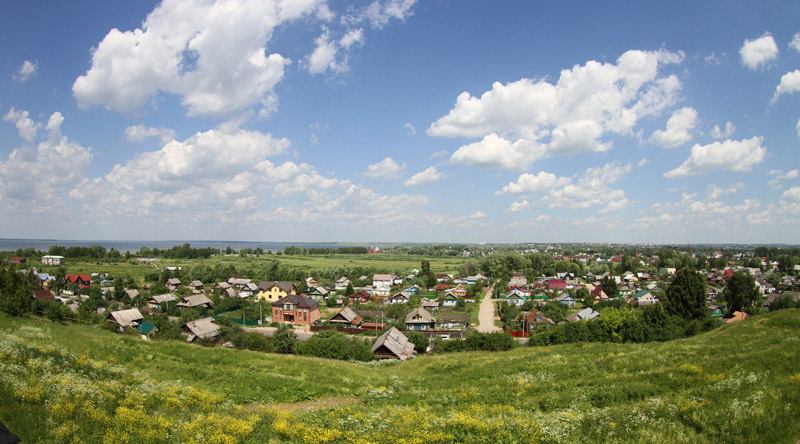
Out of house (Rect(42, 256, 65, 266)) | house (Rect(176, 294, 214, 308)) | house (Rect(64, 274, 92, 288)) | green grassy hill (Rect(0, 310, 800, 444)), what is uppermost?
green grassy hill (Rect(0, 310, 800, 444))

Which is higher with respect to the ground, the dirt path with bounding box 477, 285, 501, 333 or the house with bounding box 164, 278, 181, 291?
the house with bounding box 164, 278, 181, 291

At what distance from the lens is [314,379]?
14.4 meters

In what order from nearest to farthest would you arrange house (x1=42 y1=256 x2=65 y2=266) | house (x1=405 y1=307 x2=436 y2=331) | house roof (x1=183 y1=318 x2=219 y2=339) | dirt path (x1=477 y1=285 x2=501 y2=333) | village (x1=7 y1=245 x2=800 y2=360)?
house roof (x1=183 y1=318 x2=219 y2=339) → village (x1=7 y1=245 x2=800 y2=360) → dirt path (x1=477 y1=285 x2=501 y2=333) → house (x1=405 y1=307 x2=436 y2=331) → house (x1=42 y1=256 x2=65 y2=266)

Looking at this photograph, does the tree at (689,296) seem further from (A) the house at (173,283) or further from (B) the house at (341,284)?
(A) the house at (173,283)

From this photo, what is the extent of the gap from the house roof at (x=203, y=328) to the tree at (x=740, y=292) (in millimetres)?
61517

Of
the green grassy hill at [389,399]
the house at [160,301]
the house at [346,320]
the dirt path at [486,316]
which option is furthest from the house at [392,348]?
the house at [160,301]

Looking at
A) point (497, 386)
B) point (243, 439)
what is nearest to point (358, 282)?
point (497, 386)

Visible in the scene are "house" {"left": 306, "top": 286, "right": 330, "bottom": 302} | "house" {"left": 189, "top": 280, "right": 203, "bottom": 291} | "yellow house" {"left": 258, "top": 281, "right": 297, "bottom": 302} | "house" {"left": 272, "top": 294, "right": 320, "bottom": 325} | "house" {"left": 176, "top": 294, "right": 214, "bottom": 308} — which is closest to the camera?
"house" {"left": 272, "top": 294, "right": 320, "bottom": 325}

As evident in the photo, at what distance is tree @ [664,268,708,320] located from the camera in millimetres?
37594

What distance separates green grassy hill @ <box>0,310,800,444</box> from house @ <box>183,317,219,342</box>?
671 inches

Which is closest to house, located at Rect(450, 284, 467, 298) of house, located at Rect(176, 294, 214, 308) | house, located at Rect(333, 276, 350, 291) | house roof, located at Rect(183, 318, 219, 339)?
house, located at Rect(333, 276, 350, 291)

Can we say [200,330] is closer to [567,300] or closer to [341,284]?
[341,284]

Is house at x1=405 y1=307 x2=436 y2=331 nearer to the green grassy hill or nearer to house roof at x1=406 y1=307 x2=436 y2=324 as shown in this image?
house roof at x1=406 y1=307 x2=436 y2=324

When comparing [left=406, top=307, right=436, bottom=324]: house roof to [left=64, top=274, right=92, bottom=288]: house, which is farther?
[left=64, top=274, right=92, bottom=288]: house
